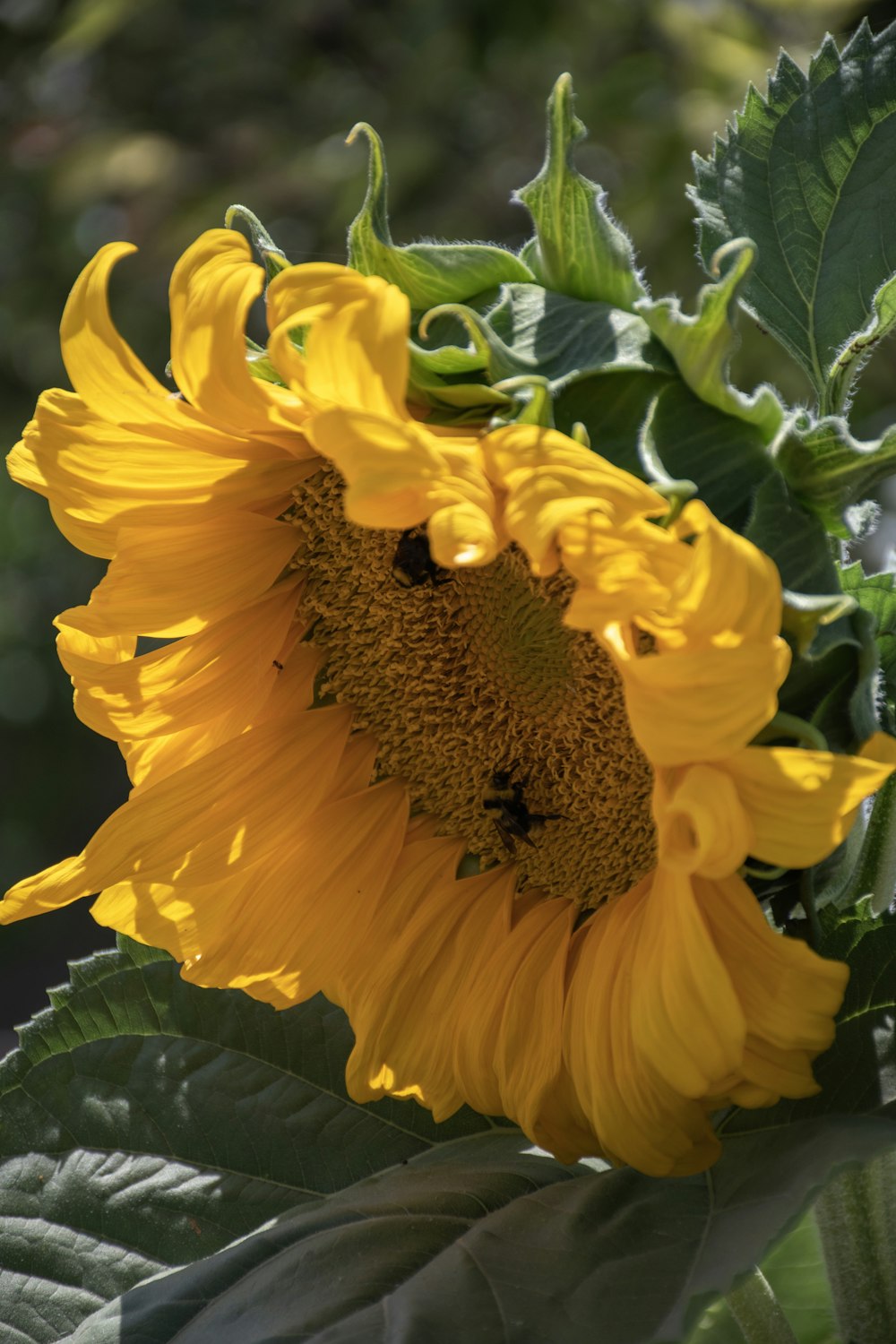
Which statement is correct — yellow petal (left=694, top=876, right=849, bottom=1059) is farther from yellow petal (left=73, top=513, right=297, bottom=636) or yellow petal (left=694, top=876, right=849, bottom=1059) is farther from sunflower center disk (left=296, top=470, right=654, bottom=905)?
yellow petal (left=73, top=513, right=297, bottom=636)

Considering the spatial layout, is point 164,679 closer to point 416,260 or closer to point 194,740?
point 194,740

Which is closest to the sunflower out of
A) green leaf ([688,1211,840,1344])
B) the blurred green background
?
green leaf ([688,1211,840,1344])

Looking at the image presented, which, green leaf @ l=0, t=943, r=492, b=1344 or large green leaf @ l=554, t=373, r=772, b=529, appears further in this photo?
green leaf @ l=0, t=943, r=492, b=1344

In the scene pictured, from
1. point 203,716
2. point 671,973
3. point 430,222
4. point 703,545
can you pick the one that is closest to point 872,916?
point 671,973

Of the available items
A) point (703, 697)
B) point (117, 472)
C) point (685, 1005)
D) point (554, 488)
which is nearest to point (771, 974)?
point (685, 1005)

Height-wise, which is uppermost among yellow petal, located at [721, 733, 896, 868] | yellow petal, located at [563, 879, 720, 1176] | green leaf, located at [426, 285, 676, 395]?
green leaf, located at [426, 285, 676, 395]

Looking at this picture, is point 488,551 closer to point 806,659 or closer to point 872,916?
point 806,659
